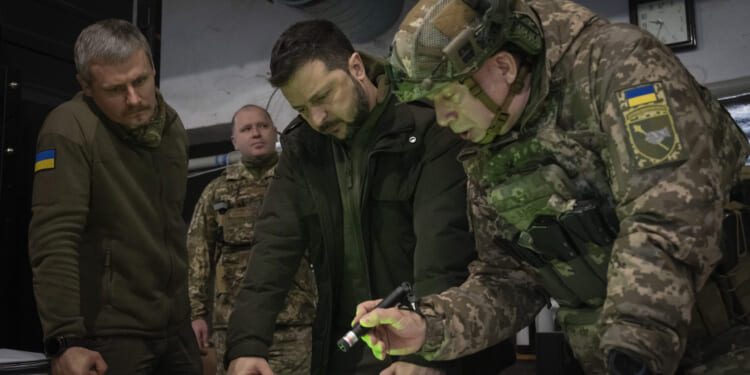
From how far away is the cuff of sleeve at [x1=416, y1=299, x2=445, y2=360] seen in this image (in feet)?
4.34

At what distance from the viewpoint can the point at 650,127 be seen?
1.11 metres

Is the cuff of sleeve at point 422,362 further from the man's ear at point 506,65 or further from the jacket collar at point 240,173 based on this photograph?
the jacket collar at point 240,173

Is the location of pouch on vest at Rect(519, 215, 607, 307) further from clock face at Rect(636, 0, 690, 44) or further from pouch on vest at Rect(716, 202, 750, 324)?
clock face at Rect(636, 0, 690, 44)

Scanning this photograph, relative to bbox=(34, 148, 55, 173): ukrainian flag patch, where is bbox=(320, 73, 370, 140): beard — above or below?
above

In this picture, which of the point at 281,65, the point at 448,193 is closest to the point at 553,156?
the point at 448,193

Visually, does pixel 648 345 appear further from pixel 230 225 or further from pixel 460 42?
pixel 230 225

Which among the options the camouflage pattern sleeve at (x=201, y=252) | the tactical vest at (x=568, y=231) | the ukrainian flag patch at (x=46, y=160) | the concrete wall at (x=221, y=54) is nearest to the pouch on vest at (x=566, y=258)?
the tactical vest at (x=568, y=231)

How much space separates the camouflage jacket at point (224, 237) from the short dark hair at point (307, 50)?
1.69 metres

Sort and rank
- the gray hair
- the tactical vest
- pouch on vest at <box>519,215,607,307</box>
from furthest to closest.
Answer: the gray hair, pouch on vest at <box>519,215,607,307</box>, the tactical vest

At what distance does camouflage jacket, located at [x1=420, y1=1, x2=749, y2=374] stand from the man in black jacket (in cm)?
16

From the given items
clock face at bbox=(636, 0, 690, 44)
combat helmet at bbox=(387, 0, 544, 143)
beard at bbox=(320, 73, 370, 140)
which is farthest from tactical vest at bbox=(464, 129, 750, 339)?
clock face at bbox=(636, 0, 690, 44)

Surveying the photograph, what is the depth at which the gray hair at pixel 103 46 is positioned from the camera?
1.96 metres

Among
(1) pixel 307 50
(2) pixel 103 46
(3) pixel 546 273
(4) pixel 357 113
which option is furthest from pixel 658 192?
(2) pixel 103 46

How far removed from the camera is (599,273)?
1.31 metres
